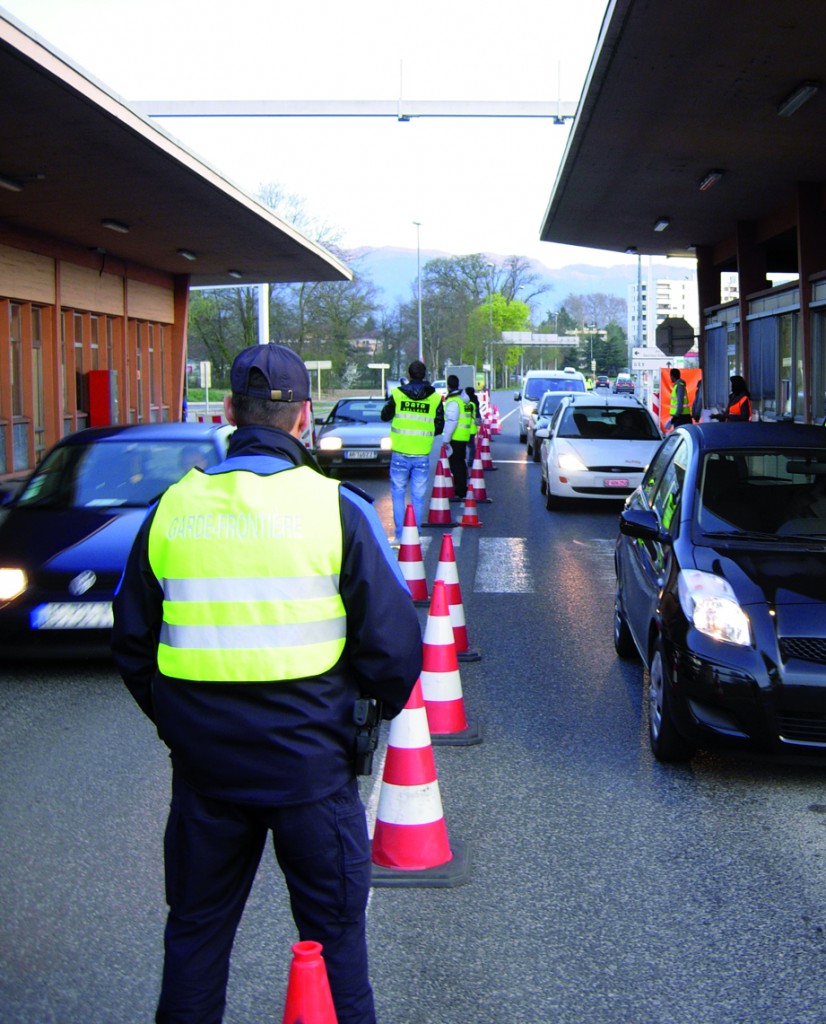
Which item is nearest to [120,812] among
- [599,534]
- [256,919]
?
[256,919]

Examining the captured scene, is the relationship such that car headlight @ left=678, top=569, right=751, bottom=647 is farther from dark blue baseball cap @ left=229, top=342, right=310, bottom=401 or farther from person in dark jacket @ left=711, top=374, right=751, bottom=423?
person in dark jacket @ left=711, top=374, right=751, bottom=423

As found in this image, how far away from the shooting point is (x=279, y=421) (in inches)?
119

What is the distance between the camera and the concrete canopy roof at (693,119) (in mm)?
11328

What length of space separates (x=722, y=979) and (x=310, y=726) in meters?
1.89

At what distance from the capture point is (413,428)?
1374 cm

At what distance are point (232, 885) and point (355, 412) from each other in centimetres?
2325

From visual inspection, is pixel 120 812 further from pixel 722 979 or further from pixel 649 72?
pixel 649 72

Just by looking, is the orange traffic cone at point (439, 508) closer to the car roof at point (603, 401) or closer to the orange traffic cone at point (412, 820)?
the car roof at point (603, 401)

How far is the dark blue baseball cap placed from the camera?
3.01 m

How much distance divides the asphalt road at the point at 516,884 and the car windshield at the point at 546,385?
30.9m

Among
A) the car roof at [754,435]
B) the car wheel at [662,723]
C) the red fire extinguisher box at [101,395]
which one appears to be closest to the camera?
the car wheel at [662,723]

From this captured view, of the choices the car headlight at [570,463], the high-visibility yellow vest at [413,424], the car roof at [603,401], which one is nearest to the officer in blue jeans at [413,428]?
the high-visibility yellow vest at [413,424]

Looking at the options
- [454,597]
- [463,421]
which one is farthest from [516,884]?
[463,421]

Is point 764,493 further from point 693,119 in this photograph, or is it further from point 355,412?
point 355,412
